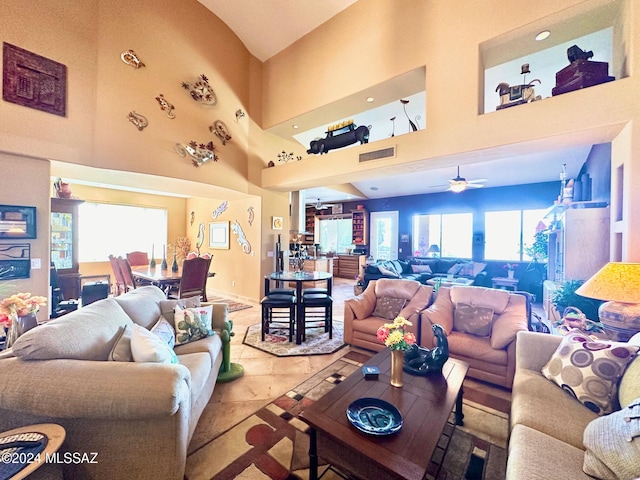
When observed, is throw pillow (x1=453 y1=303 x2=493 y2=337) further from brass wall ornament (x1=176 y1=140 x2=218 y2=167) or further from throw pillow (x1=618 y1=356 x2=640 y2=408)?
brass wall ornament (x1=176 y1=140 x2=218 y2=167)

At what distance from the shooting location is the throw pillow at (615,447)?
40.9 inches

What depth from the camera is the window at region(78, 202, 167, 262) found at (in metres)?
6.64

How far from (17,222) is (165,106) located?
2514mm

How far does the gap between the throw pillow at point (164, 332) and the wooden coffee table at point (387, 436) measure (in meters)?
1.31

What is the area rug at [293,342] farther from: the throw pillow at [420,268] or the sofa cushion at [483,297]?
the throw pillow at [420,268]

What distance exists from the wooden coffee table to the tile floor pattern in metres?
0.87

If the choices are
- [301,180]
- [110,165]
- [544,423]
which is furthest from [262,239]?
[544,423]

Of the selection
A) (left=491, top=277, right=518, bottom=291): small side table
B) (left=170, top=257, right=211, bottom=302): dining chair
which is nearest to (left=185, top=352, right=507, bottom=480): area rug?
(left=170, top=257, right=211, bottom=302): dining chair

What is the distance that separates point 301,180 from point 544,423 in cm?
446

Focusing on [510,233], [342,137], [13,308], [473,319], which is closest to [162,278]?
[13,308]

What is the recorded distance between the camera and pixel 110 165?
371cm

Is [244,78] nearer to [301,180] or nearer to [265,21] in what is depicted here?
[265,21]

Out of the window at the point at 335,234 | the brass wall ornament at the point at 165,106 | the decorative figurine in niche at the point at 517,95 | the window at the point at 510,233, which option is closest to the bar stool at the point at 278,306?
the brass wall ornament at the point at 165,106

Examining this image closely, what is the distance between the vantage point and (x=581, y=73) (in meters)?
2.60
